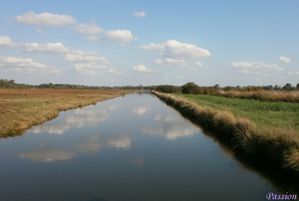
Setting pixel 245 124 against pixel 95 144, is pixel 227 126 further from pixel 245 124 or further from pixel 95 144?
pixel 95 144

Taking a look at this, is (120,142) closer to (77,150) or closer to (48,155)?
(77,150)

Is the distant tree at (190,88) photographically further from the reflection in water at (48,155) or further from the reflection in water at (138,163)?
the reflection in water at (138,163)

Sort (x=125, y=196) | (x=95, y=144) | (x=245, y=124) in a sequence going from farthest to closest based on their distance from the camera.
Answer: (x=95, y=144) < (x=245, y=124) < (x=125, y=196)

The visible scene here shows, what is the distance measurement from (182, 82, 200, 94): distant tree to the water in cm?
8087

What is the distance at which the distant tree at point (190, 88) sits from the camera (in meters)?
102

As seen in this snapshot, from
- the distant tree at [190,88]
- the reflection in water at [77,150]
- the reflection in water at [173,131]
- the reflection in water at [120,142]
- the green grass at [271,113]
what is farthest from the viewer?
the distant tree at [190,88]

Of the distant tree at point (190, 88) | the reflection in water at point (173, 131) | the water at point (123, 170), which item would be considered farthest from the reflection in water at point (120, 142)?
the distant tree at point (190, 88)

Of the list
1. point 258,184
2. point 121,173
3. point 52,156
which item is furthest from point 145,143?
point 258,184

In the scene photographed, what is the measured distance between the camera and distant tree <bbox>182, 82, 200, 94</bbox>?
4023 inches

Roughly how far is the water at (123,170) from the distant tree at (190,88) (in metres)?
80.9

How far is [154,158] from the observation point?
1534 centimetres

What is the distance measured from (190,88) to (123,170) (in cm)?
9356

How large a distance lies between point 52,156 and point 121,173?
4624 millimetres

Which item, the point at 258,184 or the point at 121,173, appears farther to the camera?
the point at 121,173
